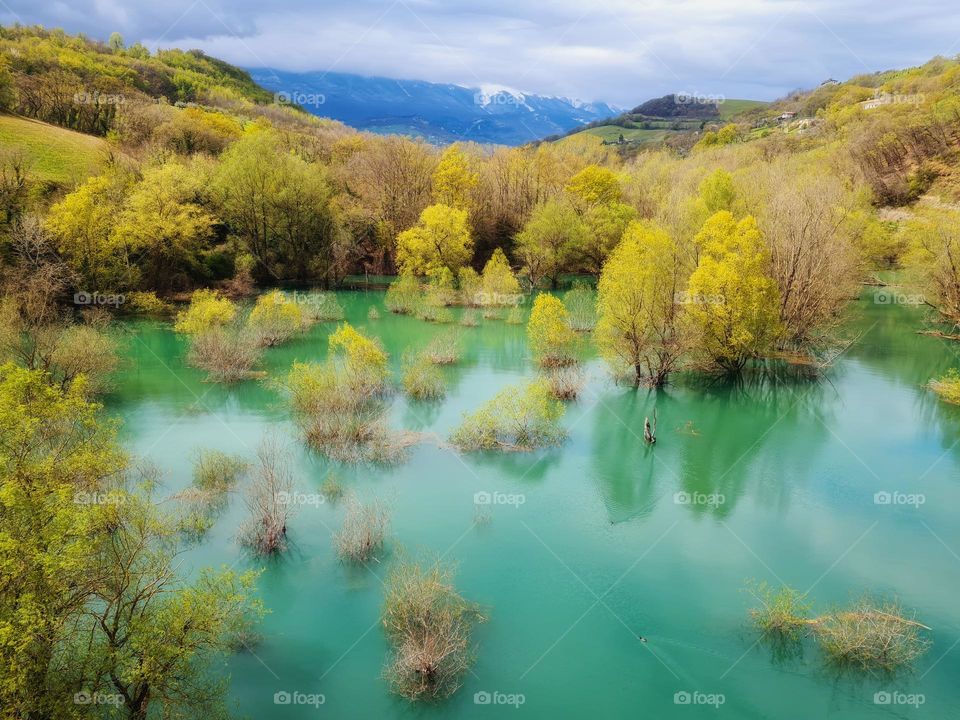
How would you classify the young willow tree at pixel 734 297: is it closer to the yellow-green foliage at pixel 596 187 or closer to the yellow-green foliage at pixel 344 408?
the yellow-green foliage at pixel 344 408

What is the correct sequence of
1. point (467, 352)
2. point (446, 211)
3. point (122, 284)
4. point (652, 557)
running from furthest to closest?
point (446, 211) < point (122, 284) < point (467, 352) < point (652, 557)

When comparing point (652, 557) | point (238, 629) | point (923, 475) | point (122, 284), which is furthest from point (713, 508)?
point (122, 284)

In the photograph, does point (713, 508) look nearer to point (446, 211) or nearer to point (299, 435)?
point (299, 435)

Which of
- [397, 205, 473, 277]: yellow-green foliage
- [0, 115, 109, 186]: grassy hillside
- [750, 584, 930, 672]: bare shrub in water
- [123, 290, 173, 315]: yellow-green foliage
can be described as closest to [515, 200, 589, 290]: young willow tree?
[397, 205, 473, 277]: yellow-green foliage

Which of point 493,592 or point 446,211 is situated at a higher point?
point 446,211

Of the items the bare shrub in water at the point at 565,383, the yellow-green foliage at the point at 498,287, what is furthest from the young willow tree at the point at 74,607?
the yellow-green foliage at the point at 498,287

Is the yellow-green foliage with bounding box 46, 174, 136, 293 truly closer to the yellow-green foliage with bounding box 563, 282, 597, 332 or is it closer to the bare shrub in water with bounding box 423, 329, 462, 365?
the bare shrub in water with bounding box 423, 329, 462, 365
